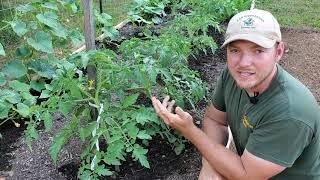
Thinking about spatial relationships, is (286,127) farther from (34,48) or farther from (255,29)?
(34,48)

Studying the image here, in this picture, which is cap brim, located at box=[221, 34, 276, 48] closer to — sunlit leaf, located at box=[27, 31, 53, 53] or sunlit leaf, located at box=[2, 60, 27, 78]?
sunlit leaf, located at box=[27, 31, 53, 53]

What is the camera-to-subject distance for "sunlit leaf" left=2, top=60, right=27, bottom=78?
136 inches

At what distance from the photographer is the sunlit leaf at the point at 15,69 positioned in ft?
11.3

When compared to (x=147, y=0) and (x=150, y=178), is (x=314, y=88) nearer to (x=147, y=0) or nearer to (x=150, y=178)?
(x=147, y=0)

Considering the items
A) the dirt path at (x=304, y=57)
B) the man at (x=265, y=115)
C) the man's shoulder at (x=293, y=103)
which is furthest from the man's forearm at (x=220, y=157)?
the dirt path at (x=304, y=57)

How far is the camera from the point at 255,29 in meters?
2.00

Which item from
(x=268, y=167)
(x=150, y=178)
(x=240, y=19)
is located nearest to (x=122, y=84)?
(x=150, y=178)

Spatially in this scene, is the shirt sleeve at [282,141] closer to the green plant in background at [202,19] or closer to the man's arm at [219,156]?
the man's arm at [219,156]

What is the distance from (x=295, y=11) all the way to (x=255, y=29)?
17.2 feet

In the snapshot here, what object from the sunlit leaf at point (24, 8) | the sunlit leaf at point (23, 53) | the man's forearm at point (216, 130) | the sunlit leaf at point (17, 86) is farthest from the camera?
the sunlit leaf at point (23, 53)

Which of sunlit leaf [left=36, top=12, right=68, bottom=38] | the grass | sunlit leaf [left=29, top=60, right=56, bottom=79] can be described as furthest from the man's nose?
the grass

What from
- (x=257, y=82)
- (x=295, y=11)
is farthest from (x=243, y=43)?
(x=295, y=11)

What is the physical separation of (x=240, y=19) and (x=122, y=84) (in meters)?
0.82

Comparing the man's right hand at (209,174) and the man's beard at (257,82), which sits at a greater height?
the man's beard at (257,82)
